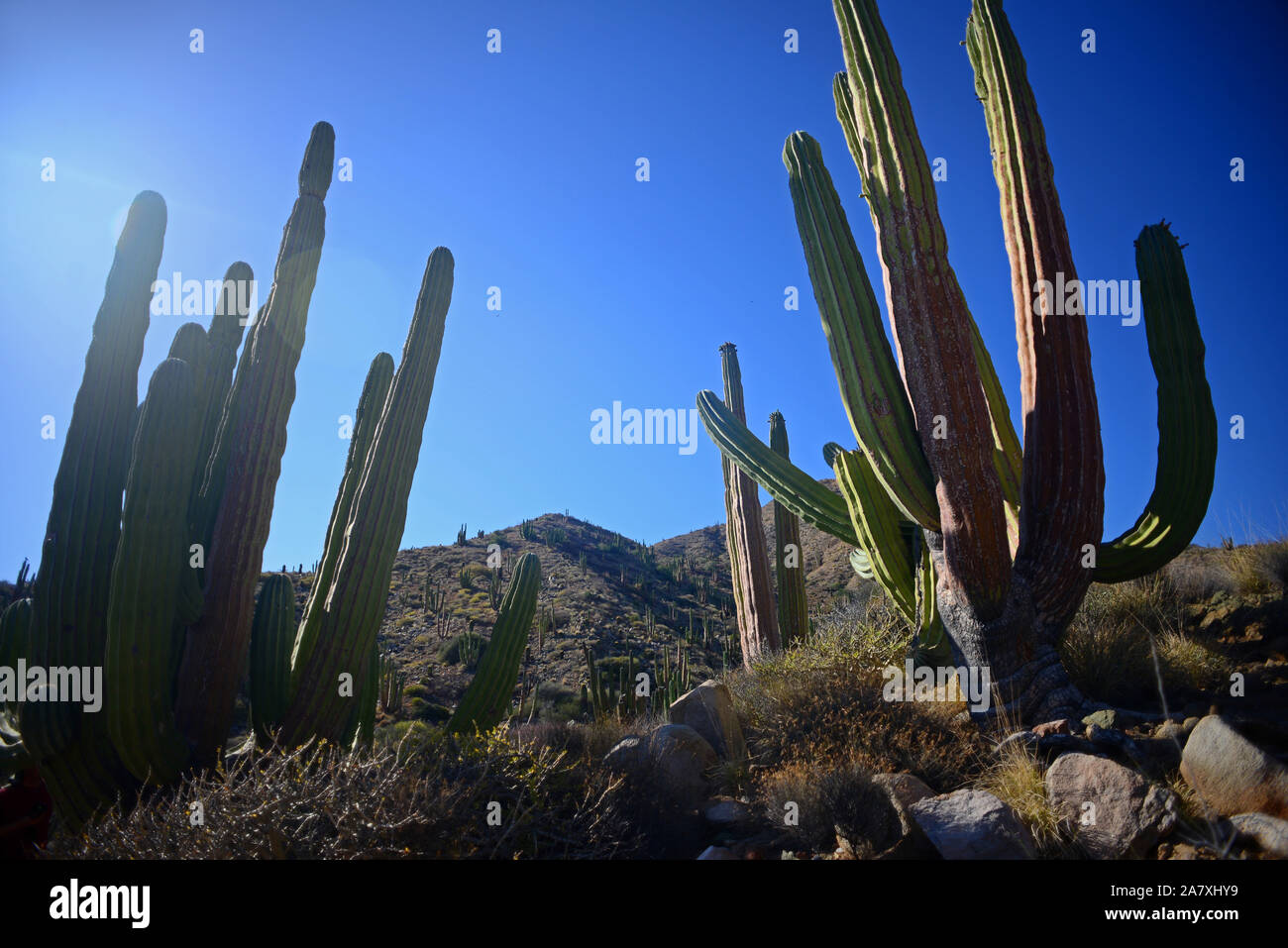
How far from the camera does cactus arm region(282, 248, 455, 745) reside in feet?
20.1

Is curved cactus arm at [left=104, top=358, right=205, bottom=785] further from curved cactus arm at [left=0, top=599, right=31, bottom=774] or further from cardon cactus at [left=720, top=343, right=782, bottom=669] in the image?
cardon cactus at [left=720, top=343, right=782, bottom=669]

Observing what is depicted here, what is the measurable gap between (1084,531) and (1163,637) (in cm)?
268

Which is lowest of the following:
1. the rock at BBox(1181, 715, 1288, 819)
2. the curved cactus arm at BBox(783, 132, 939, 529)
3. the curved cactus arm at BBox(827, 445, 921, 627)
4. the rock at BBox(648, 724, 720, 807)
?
the rock at BBox(648, 724, 720, 807)

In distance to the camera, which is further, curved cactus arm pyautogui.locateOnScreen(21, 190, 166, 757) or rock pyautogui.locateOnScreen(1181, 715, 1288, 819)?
curved cactus arm pyautogui.locateOnScreen(21, 190, 166, 757)

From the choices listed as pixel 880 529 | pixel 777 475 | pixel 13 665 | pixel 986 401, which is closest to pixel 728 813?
pixel 880 529

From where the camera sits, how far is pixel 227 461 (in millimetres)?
6406

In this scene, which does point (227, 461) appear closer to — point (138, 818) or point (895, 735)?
point (138, 818)

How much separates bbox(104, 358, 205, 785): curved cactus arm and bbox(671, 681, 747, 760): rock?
4490mm

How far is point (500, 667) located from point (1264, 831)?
19.9 ft

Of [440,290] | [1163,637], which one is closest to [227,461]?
[440,290]

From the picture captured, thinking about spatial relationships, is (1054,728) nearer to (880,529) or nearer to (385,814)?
(880,529)

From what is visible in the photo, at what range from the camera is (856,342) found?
19.2 ft

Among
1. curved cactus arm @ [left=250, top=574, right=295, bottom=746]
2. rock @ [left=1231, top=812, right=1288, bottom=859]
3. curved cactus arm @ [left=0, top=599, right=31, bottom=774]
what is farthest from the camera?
curved cactus arm @ [left=250, top=574, right=295, bottom=746]

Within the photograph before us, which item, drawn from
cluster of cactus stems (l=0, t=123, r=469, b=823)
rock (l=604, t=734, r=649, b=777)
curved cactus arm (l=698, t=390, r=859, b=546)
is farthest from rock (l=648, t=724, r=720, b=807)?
cluster of cactus stems (l=0, t=123, r=469, b=823)
